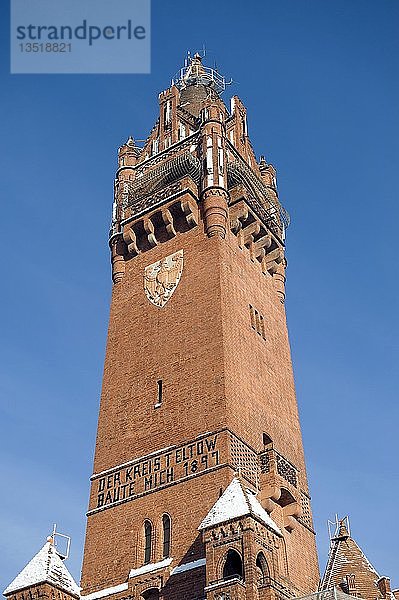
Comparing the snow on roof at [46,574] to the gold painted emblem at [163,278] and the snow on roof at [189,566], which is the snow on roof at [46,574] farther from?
the gold painted emblem at [163,278]

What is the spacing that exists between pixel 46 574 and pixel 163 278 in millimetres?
13078

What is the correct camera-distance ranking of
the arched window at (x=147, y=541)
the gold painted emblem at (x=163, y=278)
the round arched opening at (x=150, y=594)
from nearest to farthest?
the round arched opening at (x=150, y=594) → the arched window at (x=147, y=541) → the gold painted emblem at (x=163, y=278)

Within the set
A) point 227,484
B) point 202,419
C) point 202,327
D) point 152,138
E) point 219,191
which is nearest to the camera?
point 227,484

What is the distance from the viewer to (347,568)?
31.5 meters

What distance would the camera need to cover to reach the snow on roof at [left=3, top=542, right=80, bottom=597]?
28828mm

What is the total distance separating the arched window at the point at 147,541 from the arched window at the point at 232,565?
511 cm

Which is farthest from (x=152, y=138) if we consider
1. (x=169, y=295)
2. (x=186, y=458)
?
(x=186, y=458)

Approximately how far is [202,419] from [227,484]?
303 cm

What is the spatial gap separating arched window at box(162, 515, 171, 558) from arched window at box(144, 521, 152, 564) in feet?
1.95

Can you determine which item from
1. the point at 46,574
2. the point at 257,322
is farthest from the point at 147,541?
the point at 257,322

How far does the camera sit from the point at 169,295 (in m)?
36.4

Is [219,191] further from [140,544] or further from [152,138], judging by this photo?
[140,544]

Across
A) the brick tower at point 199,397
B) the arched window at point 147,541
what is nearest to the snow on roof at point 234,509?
the brick tower at point 199,397

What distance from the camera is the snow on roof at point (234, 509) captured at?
85.7 ft
